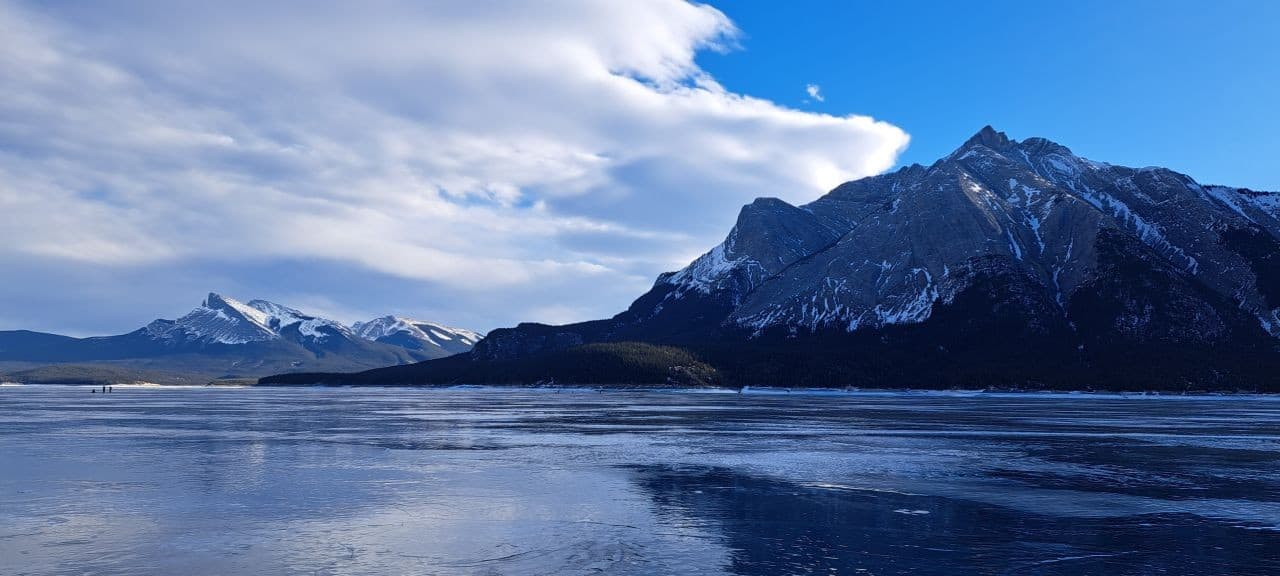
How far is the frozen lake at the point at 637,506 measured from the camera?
27.5 meters

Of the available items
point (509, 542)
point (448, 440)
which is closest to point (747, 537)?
point (509, 542)

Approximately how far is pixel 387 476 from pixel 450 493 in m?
8.18

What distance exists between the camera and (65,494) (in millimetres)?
40750

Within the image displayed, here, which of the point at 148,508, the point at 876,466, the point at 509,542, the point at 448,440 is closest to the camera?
the point at 509,542

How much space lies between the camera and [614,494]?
41.8 m

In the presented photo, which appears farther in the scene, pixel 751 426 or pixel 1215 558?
pixel 751 426

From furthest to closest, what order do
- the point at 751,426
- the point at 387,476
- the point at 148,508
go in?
the point at 751,426 → the point at 387,476 → the point at 148,508

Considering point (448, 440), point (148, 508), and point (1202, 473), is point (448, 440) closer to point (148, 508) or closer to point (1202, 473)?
point (148, 508)

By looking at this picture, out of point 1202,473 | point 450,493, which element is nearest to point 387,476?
point 450,493

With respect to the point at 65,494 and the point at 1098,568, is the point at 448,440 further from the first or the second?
the point at 1098,568

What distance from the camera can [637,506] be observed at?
38.2 m

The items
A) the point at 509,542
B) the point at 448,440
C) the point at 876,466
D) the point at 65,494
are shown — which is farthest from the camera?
the point at 448,440

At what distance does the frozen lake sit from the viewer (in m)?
27.5

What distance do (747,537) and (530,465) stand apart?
25.2 meters
